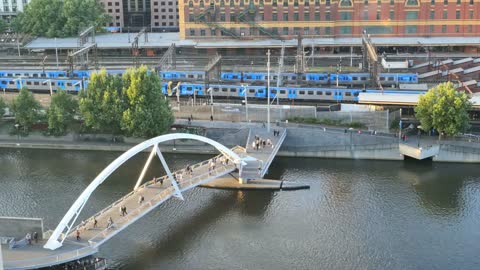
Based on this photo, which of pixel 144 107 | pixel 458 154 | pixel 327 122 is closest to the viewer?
pixel 458 154

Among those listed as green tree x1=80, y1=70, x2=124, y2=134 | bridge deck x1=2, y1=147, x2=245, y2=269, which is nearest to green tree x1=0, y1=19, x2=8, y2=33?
green tree x1=80, y1=70, x2=124, y2=134

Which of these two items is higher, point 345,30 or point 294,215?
point 345,30

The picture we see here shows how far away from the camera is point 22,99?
7231cm

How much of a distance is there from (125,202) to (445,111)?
115 ft

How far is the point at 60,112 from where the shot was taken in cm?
7069

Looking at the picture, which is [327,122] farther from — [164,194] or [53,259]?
[53,259]

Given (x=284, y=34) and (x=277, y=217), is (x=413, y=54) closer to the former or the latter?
(x=284, y=34)

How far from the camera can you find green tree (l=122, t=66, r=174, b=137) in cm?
6812

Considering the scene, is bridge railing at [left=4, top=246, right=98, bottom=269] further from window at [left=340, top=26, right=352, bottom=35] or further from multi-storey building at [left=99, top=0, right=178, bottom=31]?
multi-storey building at [left=99, top=0, right=178, bottom=31]

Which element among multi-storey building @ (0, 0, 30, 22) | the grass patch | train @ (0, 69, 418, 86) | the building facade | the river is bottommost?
the river

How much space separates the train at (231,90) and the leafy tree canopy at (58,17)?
33109 mm

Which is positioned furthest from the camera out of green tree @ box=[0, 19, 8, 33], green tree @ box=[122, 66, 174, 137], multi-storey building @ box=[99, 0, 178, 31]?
multi-storey building @ box=[99, 0, 178, 31]

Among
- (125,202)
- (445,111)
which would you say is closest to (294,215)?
(125,202)

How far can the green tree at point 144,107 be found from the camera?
68.1 m
